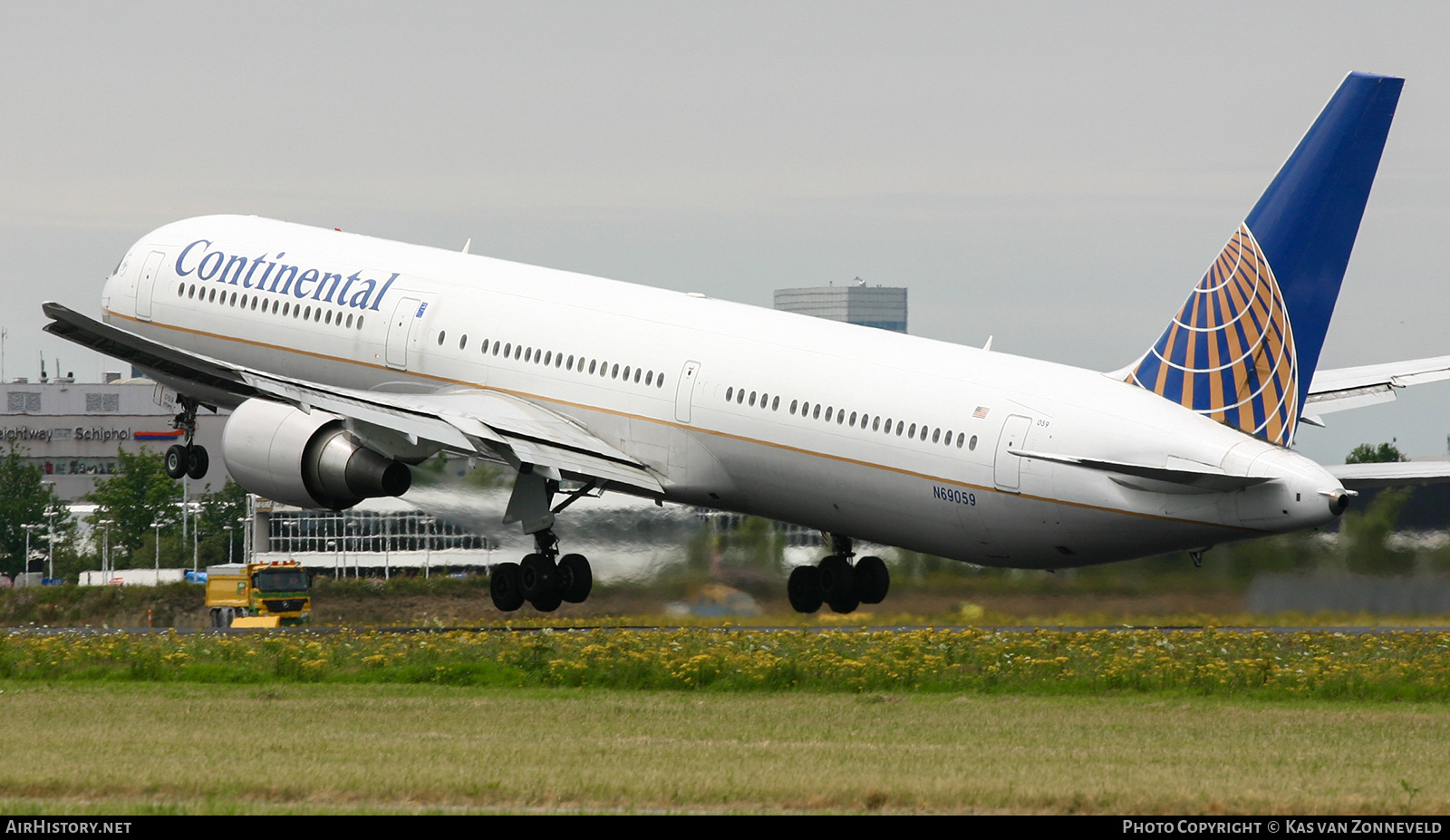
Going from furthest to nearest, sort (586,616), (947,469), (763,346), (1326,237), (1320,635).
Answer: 1. (586,616)
2. (1320,635)
3. (763,346)
4. (947,469)
5. (1326,237)

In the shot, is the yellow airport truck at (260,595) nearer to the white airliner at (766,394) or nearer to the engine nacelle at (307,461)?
the white airliner at (766,394)

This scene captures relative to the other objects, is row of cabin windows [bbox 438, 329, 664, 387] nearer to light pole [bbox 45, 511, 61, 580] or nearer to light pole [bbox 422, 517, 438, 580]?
light pole [bbox 422, 517, 438, 580]

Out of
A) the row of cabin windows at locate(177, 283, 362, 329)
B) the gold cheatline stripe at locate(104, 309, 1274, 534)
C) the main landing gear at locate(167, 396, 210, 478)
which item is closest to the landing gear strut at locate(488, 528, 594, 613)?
the gold cheatline stripe at locate(104, 309, 1274, 534)

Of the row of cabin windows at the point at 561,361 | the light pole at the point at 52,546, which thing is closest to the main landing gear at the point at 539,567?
the row of cabin windows at the point at 561,361

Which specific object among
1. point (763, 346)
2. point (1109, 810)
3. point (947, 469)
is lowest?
point (1109, 810)

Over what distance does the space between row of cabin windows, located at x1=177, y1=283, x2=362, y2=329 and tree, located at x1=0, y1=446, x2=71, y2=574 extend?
8515cm

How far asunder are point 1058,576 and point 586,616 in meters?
10.5

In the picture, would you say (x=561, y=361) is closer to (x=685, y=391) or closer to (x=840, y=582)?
(x=685, y=391)

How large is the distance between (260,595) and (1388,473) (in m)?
41.5

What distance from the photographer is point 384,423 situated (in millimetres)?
34938

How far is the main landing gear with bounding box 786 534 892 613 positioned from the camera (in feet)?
128

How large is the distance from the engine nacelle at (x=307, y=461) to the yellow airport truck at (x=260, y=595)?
80.4 ft
